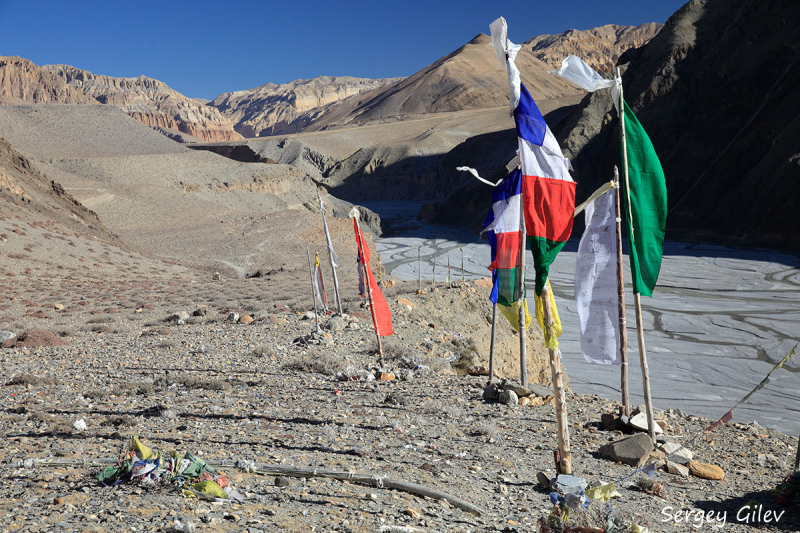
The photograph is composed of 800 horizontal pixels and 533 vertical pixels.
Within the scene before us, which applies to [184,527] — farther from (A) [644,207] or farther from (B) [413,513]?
(A) [644,207]

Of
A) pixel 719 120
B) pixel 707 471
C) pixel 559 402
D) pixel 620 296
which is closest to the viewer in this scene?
pixel 559 402

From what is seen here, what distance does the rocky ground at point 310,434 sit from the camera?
507 centimetres

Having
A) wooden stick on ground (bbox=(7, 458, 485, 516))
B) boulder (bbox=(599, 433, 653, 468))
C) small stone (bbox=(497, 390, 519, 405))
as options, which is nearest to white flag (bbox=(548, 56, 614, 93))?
wooden stick on ground (bbox=(7, 458, 485, 516))

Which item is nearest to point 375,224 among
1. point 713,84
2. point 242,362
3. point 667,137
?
point 667,137

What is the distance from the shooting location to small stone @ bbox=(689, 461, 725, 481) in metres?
7.80

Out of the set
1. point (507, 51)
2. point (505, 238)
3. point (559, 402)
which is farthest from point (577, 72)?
point (559, 402)

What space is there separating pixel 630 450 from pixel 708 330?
65.2 feet

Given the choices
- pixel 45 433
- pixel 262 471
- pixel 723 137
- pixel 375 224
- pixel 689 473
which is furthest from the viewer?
pixel 375 224

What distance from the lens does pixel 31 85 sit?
18000 centimetres

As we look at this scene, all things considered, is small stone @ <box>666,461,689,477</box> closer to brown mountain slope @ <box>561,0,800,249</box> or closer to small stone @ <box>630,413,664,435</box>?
small stone @ <box>630,413,664,435</box>

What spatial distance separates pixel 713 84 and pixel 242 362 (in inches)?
2491

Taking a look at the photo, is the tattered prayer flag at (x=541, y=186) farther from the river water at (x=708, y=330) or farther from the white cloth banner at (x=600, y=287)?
the river water at (x=708, y=330)

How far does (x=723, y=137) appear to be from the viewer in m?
56.0

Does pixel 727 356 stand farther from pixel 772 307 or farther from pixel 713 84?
pixel 713 84
